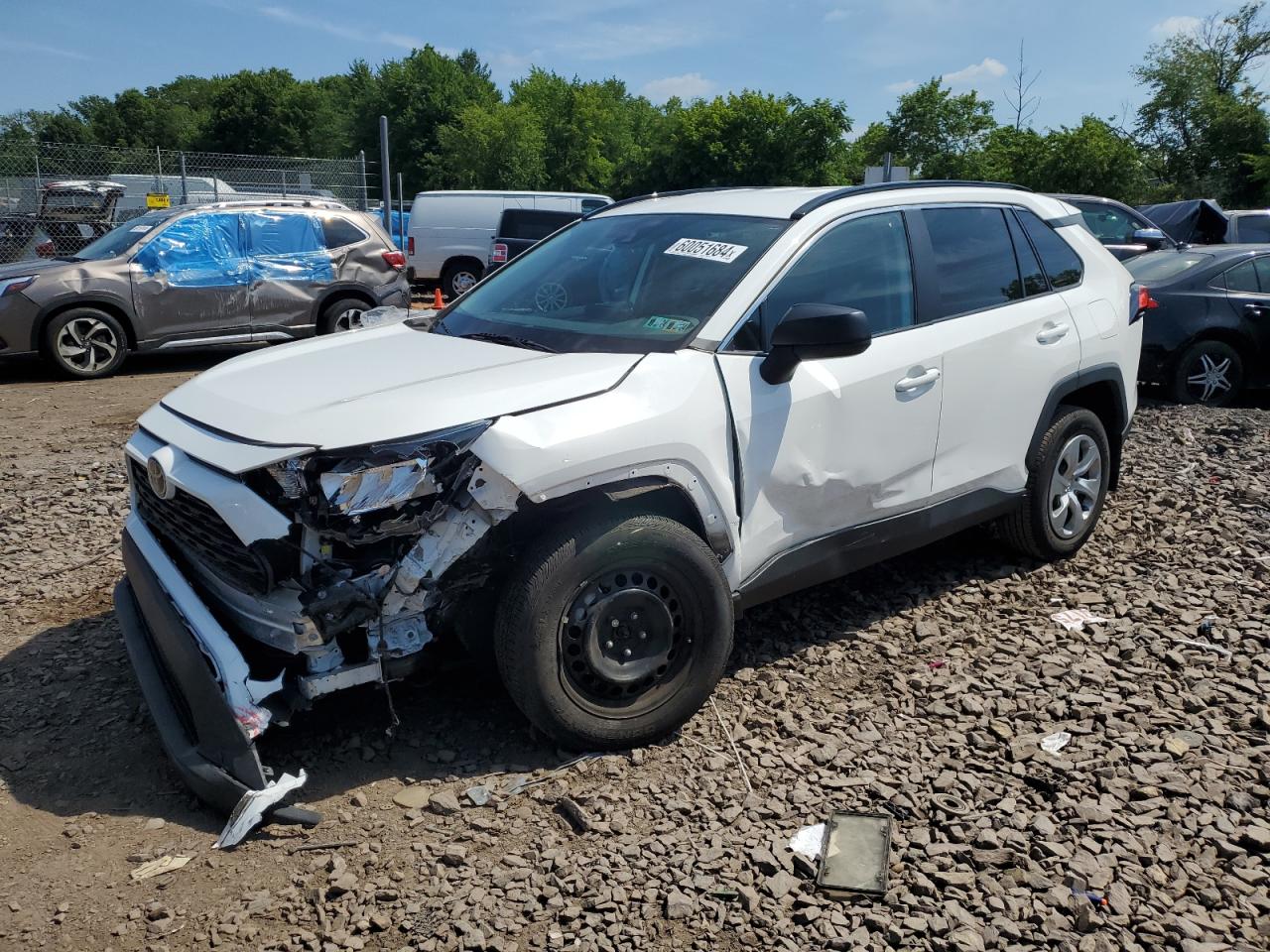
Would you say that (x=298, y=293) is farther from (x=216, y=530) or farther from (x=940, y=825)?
(x=940, y=825)

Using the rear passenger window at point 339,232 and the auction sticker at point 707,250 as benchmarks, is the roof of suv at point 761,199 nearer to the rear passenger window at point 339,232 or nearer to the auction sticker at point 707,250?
the auction sticker at point 707,250

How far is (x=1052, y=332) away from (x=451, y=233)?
17059 millimetres

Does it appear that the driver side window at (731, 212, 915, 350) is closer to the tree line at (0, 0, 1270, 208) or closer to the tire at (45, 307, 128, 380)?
the tire at (45, 307, 128, 380)

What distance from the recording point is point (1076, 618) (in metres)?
4.46

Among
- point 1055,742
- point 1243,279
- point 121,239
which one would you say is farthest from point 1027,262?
point 121,239

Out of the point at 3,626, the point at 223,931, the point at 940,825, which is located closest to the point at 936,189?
the point at 940,825

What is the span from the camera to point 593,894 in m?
2.71

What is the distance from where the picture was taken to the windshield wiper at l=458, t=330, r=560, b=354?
11.9ft

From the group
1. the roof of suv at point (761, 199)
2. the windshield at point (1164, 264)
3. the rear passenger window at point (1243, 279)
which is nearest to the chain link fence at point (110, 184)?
the windshield at point (1164, 264)

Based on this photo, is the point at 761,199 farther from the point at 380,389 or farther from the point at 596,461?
the point at 380,389

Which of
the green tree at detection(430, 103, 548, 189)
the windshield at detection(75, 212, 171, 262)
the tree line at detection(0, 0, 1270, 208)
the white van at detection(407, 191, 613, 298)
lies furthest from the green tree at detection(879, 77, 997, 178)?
the windshield at detection(75, 212, 171, 262)

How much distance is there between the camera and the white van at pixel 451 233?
66.1 ft

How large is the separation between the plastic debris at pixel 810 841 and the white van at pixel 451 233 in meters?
18.0

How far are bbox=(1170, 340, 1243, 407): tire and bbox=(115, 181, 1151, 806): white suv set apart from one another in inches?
224
